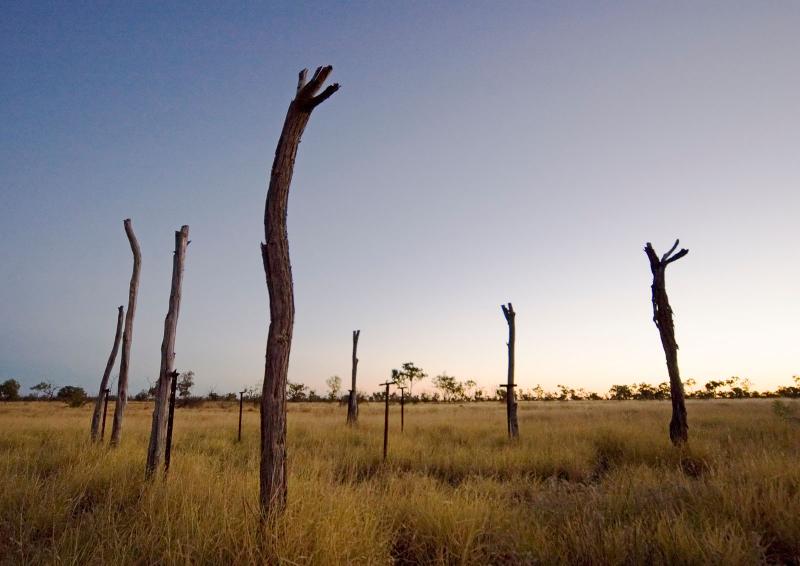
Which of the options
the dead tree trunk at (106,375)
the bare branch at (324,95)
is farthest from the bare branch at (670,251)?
the dead tree trunk at (106,375)

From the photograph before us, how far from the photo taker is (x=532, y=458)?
974cm

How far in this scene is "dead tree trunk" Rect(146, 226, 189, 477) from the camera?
7297 millimetres

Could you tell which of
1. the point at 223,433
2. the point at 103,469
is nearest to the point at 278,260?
the point at 103,469

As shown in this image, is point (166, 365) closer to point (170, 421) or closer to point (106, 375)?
point (170, 421)

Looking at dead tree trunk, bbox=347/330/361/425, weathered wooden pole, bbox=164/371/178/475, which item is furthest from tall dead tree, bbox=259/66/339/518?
dead tree trunk, bbox=347/330/361/425

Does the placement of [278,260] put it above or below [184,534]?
above

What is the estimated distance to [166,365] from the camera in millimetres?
8148

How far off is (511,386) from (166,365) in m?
10.6

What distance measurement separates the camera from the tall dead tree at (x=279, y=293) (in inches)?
161

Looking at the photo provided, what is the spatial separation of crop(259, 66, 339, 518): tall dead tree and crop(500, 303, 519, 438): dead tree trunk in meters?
11.1

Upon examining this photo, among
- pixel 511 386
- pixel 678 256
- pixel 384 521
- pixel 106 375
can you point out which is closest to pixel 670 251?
pixel 678 256

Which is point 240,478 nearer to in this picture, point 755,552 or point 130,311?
point 755,552

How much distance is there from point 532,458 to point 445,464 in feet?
6.27

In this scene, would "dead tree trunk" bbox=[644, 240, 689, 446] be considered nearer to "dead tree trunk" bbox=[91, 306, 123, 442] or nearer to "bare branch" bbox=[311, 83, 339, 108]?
"bare branch" bbox=[311, 83, 339, 108]
